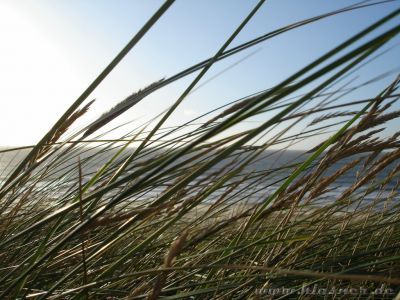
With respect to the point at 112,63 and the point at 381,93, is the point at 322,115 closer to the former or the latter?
the point at 381,93

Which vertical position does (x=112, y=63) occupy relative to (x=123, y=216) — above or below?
above

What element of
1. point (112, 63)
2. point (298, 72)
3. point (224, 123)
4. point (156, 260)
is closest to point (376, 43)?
point (298, 72)

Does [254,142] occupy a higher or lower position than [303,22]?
lower

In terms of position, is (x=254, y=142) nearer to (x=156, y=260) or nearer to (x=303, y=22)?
→ (x=303, y=22)

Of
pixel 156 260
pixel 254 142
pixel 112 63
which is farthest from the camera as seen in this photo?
pixel 156 260

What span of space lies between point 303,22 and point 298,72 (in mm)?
482

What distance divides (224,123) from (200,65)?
0.39 meters

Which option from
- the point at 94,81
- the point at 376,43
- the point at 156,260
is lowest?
the point at 156,260

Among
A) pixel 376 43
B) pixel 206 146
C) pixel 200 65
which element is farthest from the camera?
pixel 206 146

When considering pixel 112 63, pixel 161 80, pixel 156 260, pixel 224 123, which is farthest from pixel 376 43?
pixel 156 260

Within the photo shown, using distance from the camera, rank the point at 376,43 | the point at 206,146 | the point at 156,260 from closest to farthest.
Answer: the point at 376,43 < the point at 206,146 < the point at 156,260

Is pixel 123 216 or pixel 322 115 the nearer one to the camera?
pixel 123 216

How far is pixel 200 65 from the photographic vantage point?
0.90 m

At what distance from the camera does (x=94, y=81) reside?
71 cm
